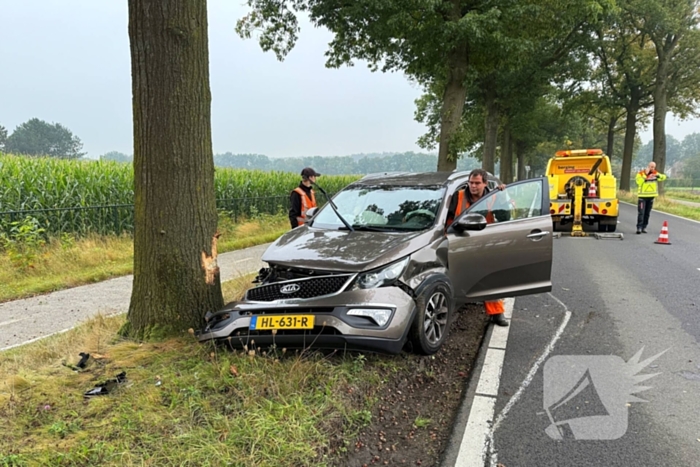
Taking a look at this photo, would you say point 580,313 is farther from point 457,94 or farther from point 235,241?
point 457,94

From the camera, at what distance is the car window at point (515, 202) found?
509cm

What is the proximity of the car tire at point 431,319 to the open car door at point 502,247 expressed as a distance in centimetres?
33

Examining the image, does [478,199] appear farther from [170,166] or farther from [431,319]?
[170,166]

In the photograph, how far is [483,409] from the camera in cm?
340

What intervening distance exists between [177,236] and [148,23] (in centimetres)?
179

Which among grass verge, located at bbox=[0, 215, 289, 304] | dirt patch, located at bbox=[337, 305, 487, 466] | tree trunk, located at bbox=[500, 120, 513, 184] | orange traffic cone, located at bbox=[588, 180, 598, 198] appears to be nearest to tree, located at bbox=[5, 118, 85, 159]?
tree trunk, located at bbox=[500, 120, 513, 184]

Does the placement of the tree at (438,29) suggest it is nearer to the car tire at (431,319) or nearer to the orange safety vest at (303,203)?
the orange safety vest at (303,203)

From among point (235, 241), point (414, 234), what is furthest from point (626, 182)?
point (414, 234)

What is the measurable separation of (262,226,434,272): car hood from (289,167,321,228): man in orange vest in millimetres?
2311

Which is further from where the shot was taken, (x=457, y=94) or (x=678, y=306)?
(x=457, y=94)

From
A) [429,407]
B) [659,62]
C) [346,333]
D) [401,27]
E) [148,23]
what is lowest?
[429,407]

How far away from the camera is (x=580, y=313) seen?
5.62 m

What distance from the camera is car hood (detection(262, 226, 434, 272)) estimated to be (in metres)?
3.79

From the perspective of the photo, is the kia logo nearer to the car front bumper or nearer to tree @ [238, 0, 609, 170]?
the car front bumper
